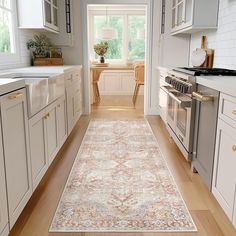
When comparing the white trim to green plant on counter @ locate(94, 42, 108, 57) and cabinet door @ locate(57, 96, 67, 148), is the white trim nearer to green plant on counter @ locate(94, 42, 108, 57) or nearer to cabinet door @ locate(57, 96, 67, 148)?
cabinet door @ locate(57, 96, 67, 148)

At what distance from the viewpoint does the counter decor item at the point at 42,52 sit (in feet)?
14.3

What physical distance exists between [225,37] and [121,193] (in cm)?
214

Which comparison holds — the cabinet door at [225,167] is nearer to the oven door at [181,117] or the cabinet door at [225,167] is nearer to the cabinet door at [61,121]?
the oven door at [181,117]

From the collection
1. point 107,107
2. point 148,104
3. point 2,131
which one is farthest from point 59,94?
point 107,107

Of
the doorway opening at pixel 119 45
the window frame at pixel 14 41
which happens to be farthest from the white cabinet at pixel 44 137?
the doorway opening at pixel 119 45

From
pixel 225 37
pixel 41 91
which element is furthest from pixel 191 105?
pixel 41 91

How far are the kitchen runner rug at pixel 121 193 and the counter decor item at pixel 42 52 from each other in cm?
166

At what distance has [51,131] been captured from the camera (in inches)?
102

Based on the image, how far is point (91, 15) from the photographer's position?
7.59m

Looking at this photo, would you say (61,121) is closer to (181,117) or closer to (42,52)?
(181,117)

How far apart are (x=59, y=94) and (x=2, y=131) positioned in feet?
5.36

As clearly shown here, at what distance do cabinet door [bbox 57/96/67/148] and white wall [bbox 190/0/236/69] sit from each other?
6.23 ft

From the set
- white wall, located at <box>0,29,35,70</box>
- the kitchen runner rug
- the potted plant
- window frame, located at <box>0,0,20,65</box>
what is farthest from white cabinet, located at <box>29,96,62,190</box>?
the potted plant

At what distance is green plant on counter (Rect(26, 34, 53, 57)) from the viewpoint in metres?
4.27
